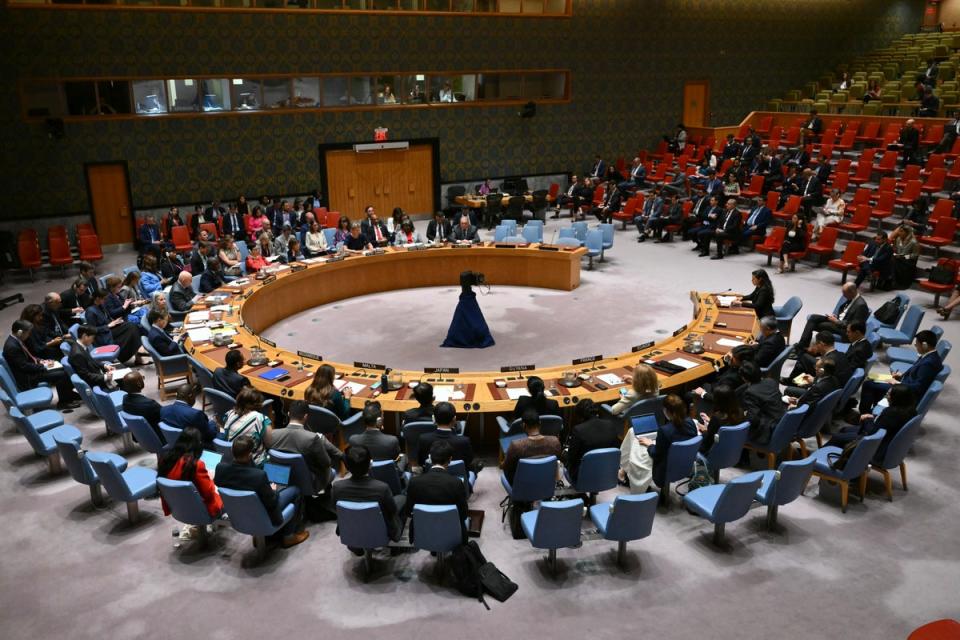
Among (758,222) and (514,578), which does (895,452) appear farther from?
(758,222)

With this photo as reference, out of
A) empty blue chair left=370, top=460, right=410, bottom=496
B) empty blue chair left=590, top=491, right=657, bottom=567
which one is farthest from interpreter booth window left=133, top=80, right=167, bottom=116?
empty blue chair left=590, top=491, right=657, bottom=567

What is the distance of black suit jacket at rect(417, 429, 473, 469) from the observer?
22.1 feet

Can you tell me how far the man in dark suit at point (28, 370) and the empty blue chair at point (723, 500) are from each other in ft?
25.2

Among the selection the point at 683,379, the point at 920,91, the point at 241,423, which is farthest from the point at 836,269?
the point at 241,423

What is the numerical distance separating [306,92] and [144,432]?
1373 centimetres

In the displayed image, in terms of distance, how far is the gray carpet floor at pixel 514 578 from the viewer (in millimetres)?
5625

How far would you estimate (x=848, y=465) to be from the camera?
694 centimetres

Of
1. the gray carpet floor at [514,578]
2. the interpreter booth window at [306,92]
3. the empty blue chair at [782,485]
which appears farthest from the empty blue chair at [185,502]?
the interpreter booth window at [306,92]

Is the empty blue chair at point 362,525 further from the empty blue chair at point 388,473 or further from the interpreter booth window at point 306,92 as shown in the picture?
the interpreter booth window at point 306,92

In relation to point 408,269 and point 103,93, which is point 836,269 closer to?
point 408,269

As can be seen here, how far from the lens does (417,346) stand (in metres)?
12.0

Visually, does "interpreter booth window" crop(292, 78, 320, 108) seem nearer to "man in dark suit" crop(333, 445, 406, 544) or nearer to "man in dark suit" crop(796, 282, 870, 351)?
"man in dark suit" crop(796, 282, 870, 351)

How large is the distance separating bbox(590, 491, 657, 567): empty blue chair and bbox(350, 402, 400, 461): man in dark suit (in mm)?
1840

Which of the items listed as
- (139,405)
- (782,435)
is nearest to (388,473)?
(139,405)
